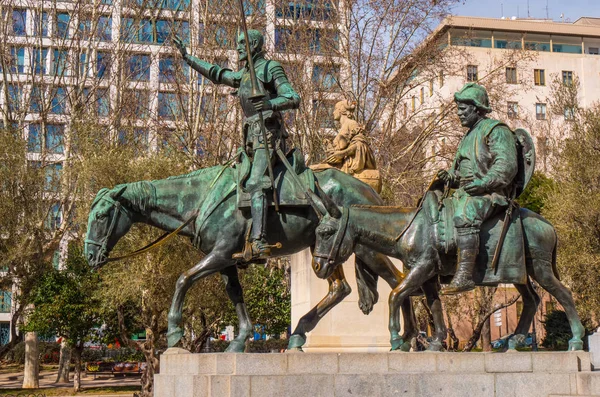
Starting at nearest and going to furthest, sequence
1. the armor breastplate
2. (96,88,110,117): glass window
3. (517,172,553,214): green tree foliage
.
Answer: the armor breastplate < (96,88,110,117): glass window < (517,172,553,214): green tree foliage

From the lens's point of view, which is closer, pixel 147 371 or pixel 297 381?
pixel 297 381

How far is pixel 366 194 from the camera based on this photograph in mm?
11477

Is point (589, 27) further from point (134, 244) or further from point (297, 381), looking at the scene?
point (297, 381)

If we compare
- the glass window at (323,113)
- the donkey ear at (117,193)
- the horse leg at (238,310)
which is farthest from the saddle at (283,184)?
the glass window at (323,113)

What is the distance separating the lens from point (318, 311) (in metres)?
10.6

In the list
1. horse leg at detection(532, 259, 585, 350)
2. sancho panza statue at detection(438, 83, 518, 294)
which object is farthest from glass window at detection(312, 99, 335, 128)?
horse leg at detection(532, 259, 585, 350)

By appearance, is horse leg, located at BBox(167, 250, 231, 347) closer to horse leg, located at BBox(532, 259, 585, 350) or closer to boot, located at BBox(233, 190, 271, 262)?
boot, located at BBox(233, 190, 271, 262)

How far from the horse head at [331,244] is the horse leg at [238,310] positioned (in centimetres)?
141

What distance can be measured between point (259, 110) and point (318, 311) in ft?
9.20

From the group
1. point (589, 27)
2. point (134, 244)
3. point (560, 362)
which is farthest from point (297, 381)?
point (589, 27)

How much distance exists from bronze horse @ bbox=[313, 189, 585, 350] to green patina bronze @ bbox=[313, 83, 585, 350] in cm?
1

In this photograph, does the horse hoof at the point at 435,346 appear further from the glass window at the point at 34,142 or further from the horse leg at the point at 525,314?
the glass window at the point at 34,142

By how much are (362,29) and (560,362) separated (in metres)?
25.0

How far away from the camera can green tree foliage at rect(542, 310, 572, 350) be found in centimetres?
4434
